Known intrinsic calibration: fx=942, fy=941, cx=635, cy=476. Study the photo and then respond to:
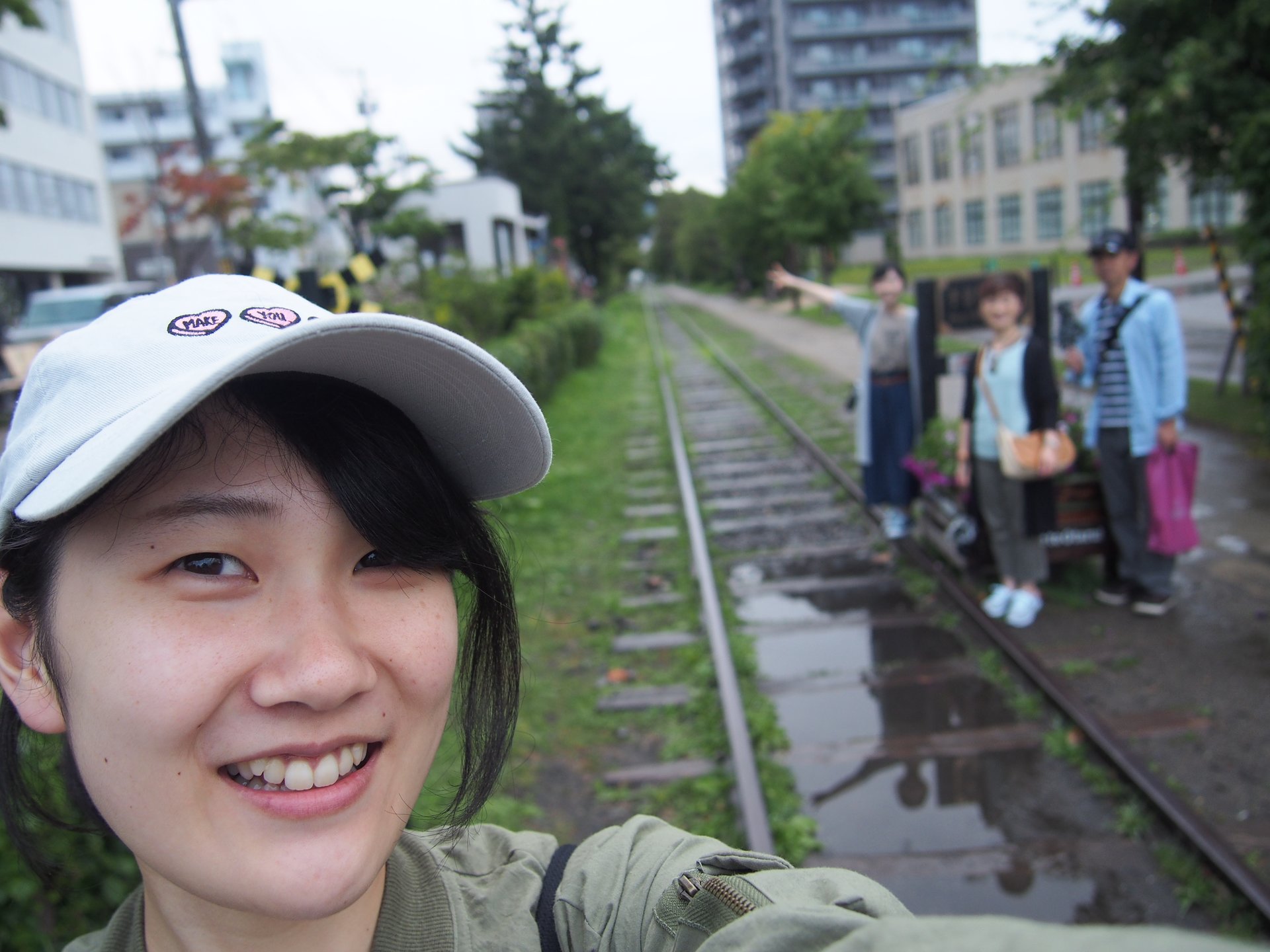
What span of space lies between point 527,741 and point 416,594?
3839 millimetres

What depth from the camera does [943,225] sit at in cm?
5462

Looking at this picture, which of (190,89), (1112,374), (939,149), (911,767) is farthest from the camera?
(939,149)

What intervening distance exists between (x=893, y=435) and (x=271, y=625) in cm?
651

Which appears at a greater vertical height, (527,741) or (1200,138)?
(1200,138)

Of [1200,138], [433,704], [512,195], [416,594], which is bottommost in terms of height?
[433,704]

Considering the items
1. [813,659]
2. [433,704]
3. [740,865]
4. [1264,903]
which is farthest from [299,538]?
[813,659]

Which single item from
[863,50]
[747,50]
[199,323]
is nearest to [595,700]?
[199,323]

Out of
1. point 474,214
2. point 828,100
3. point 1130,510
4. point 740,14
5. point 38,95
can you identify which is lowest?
point 1130,510

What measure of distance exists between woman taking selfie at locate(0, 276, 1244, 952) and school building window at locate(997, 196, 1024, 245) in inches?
2010

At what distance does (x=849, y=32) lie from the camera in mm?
82000

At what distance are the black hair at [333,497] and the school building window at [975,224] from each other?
2115 inches

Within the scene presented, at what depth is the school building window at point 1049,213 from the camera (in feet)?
145

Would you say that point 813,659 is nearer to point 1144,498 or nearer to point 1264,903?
point 1144,498

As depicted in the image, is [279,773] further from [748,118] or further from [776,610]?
[748,118]
